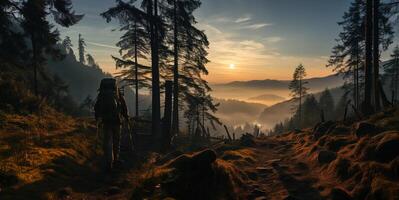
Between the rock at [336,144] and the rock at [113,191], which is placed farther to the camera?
the rock at [336,144]

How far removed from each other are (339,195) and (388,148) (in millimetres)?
2088

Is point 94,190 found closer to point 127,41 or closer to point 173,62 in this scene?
point 173,62

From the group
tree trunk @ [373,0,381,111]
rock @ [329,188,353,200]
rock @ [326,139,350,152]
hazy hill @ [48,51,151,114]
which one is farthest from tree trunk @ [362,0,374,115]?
hazy hill @ [48,51,151,114]

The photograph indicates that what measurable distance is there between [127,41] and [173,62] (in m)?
7.63

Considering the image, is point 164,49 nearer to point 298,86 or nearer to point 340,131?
point 340,131

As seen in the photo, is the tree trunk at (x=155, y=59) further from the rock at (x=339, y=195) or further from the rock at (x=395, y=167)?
the rock at (x=395, y=167)

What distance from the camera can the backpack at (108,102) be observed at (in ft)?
31.4

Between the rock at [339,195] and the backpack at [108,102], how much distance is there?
638 centimetres

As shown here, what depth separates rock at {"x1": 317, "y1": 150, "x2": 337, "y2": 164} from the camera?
10047mm

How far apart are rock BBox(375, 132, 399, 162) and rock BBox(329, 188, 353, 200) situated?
5.40ft

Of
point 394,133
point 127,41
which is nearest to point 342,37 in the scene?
point 127,41

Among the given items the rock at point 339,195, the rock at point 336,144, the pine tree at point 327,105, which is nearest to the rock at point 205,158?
the rock at point 339,195

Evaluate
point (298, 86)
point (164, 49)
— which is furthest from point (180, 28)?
point (298, 86)

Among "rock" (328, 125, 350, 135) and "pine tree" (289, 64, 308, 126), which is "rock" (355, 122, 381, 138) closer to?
"rock" (328, 125, 350, 135)
